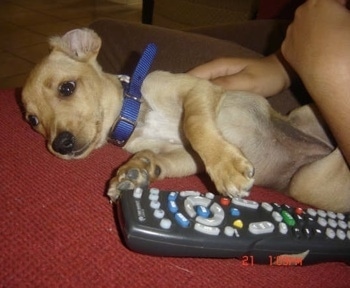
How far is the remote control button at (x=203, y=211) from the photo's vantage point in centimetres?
102

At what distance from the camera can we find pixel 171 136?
1.82m

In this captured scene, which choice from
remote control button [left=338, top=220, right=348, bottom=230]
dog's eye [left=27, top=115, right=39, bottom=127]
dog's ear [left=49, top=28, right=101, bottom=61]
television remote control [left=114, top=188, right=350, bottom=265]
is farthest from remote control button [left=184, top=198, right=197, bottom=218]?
dog's ear [left=49, top=28, right=101, bottom=61]

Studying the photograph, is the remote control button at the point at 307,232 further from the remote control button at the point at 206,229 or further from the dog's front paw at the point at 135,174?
the dog's front paw at the point at 135,174

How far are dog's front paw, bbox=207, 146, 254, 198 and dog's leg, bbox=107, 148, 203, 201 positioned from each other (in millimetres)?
232

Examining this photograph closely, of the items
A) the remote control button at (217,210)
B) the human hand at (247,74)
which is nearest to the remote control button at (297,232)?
the remote control button at (217,210)

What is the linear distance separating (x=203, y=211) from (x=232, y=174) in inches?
12.7

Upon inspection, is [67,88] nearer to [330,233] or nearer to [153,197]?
[153,197]

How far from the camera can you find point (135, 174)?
1.29 m

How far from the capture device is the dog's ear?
1.93 meters

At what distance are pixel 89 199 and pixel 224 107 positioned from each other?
34.0 inches

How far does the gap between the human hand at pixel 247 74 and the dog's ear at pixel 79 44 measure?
1.71 ft

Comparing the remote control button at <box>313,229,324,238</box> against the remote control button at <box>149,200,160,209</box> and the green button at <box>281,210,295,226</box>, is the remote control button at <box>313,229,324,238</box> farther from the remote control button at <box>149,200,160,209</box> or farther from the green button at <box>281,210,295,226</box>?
the remote control button at <box>149,200,160,209</box>

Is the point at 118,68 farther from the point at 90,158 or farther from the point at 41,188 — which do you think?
the point at 41,188

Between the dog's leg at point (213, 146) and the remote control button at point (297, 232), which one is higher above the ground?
the remote control button at point (297, 232)
